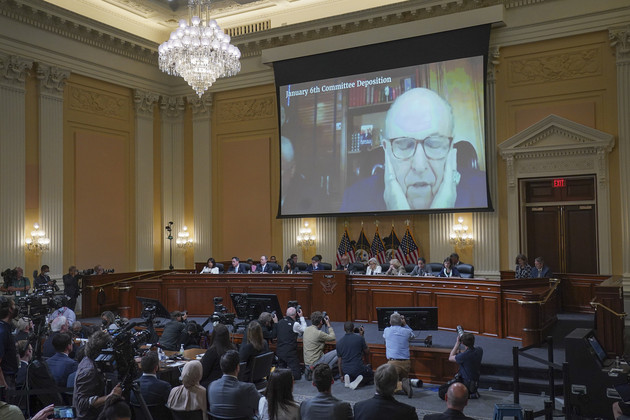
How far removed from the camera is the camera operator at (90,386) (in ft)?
15.6

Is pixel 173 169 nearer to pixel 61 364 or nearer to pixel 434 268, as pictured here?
pixel 434 268

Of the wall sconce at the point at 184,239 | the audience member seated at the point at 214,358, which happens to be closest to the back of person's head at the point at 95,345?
the audience member seated at the point at 214,358

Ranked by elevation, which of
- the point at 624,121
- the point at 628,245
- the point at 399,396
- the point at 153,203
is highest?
the point at 624,121

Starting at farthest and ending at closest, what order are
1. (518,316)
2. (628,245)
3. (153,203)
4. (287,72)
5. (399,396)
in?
(153,203), (287,72), (628,245), (518,316), (399,396)

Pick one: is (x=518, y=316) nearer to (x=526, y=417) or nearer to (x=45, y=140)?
(x=526, y=417)

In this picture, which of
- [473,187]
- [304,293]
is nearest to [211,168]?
[304,293]

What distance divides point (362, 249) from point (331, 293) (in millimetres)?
3559

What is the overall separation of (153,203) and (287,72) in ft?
19.0

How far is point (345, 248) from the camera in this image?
16.0m

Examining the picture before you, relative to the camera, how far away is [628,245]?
12695 mm

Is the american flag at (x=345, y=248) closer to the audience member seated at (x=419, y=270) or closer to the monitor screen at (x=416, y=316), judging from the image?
the audience member seated at (x=419, y=270)

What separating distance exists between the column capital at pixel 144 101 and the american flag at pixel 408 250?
8.85m

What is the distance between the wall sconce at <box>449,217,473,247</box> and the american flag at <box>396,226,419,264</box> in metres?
1.06

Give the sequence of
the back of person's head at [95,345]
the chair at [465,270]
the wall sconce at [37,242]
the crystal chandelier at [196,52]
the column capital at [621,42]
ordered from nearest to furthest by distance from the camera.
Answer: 1. the back of person's head at [95,345]
2. the crystal chandelier at [196,52]
3. the chair at [465,270]
4. the column capital at [621,42]
5. the wall sconce at [37,242]
